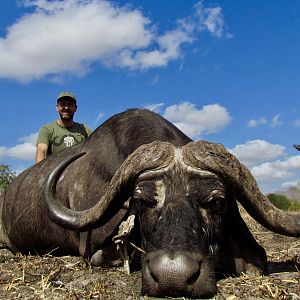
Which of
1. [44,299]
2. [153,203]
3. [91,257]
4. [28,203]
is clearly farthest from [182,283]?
[28,203]

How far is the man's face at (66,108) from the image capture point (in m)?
9.06

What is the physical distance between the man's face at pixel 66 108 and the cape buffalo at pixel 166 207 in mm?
3275

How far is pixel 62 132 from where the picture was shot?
355 inches

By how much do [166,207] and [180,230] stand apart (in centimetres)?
28

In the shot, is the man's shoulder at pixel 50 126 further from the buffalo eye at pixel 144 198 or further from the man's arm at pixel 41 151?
the buffalo eye at pixel 144 198

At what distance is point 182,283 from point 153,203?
0.78 m

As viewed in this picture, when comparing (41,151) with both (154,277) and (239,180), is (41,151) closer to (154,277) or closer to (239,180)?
(239,180)

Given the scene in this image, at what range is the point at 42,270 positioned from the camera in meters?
→ 4.84

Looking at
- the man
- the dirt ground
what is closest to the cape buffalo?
the dirt ground

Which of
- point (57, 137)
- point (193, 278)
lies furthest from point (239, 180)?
point (57, 137)

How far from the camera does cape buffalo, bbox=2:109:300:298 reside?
333 cm

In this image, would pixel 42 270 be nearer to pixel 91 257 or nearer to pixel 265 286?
pixel 91 257

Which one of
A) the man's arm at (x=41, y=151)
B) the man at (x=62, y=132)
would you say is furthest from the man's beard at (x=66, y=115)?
the man's arm at (x=41, y=151)

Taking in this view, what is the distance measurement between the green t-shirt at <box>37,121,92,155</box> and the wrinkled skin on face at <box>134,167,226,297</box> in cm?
515
